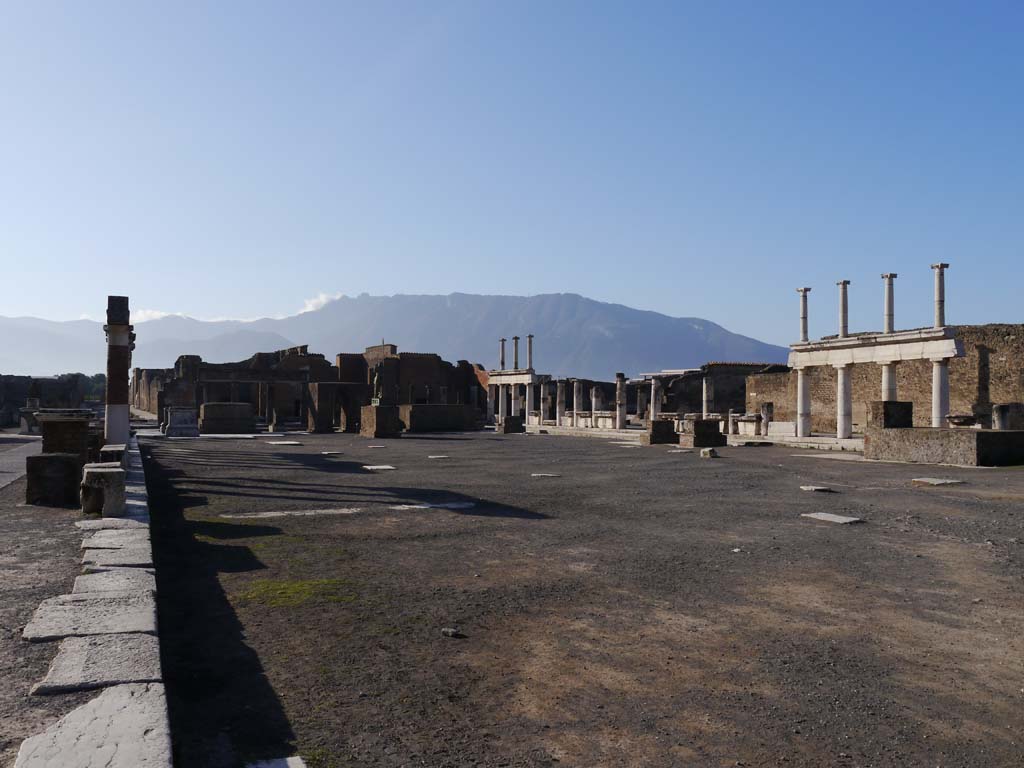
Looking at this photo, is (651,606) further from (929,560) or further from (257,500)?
(257,500)

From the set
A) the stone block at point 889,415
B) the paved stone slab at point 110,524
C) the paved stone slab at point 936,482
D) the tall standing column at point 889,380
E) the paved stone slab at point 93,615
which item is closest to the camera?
the paved stone slab at point 93,615

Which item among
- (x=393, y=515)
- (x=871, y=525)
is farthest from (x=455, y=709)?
(x=871, y=525)

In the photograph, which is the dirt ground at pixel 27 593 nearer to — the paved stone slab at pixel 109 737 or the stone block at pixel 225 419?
the paved stone slab at pixel 109 737

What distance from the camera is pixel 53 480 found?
30.4ft

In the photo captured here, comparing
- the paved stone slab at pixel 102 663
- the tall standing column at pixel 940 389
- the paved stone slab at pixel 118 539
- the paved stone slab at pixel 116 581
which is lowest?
the paved stone slab at pixel 102 663

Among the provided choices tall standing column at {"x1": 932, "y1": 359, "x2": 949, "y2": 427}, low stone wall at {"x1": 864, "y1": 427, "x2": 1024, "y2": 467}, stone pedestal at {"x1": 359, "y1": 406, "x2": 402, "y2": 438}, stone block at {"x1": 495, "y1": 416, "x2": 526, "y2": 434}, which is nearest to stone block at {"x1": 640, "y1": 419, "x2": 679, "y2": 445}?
low stone wall at {"x1": 864, "y1": 427, "x2": 1024, "y2": 467}

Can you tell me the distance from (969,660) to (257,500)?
889cm

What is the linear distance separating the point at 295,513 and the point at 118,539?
10.3 feet

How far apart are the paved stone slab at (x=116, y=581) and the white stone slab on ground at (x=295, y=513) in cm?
377

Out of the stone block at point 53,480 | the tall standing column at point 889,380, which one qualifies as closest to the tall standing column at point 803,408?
the tall standing column at point 889,380

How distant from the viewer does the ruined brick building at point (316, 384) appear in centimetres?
3812

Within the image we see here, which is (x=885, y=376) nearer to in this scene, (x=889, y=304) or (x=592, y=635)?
(x=889, y=304)

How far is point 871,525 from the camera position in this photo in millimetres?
8711

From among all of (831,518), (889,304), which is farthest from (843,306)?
(831,518)
